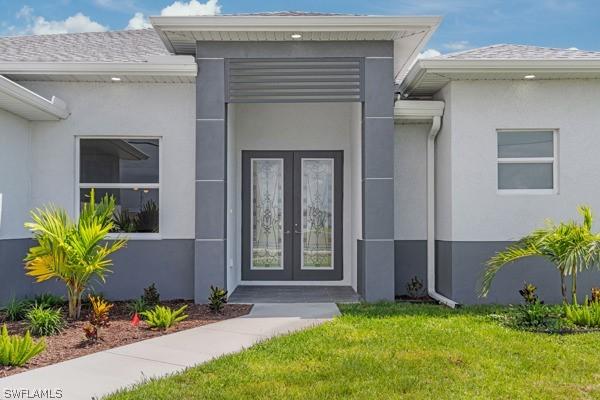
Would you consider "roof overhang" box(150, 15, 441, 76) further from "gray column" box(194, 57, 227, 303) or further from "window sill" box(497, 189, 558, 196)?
"window sill" box(497, 189, 558, 196)

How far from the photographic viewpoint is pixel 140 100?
9680 millimetres

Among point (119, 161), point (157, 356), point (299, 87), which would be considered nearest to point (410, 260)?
point (299, 87)

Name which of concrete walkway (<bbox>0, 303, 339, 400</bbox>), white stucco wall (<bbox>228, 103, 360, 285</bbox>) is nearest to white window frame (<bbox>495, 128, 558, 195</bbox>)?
white stucco wall (<bbox>228, 103, 360, 285</bbox>)

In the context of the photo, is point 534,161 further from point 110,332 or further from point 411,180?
point 110,332

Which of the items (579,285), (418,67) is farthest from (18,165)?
(579,285)

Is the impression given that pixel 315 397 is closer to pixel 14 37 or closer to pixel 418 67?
pixel 418 67

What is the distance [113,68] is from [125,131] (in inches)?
42.4

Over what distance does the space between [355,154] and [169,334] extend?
528cm

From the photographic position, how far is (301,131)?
1195 centimetres

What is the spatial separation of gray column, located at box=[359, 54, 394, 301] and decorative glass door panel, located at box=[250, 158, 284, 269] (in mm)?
3062

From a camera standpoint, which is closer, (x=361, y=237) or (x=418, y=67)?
(x=418, y=67)

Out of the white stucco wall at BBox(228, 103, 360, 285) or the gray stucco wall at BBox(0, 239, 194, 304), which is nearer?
the gray stucco wall at BBox(0, 239, 194, 304)

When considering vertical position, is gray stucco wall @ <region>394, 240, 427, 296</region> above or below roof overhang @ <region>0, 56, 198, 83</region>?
below

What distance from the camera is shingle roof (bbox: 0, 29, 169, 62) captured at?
33.0ft
